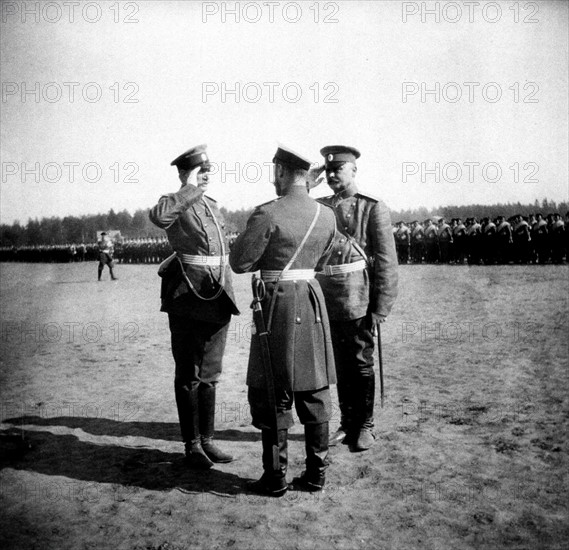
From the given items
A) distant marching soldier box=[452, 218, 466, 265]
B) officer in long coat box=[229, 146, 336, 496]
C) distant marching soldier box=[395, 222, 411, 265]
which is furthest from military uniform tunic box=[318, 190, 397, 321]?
distant marching soldier box=[395, 222, 411, 265]

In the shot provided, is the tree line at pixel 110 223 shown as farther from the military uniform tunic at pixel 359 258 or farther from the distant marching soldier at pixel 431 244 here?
the military uniform tunic at pixel 359 258

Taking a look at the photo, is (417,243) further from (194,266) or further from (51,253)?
(51,253)

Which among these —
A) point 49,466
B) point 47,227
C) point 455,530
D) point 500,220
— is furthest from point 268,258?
point 47,227

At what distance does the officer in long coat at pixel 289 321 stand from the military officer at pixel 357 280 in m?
0.70

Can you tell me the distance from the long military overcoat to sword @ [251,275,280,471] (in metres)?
0.05

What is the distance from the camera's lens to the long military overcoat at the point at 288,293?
3.24m

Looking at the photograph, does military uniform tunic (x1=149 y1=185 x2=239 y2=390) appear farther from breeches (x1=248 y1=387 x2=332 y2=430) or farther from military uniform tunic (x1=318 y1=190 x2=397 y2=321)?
military uniform tunic (x1=318 y1=190 x2=397 y2=321)

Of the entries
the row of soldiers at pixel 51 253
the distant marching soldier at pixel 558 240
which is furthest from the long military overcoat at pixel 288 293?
the row of soldiers at pixel 51 253

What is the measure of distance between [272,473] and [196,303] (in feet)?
4.23

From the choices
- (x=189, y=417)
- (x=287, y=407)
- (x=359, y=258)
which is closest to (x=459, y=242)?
(x=359, y=258)

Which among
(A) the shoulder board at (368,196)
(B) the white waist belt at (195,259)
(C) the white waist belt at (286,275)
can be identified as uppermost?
(A) the shoulder board at (368,196)

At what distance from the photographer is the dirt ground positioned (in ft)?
9.21

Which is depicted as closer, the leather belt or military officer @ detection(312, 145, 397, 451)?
the leather belt

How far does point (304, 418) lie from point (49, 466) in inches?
76.0
